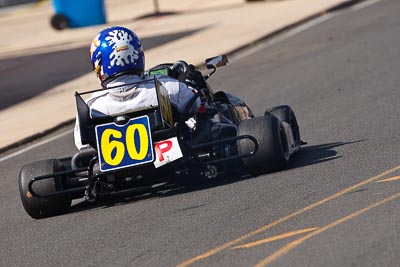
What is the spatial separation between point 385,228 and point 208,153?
9.44ft

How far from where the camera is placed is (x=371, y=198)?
788 cm

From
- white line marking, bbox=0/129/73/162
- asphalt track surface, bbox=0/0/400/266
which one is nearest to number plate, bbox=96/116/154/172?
asphalt track surface, bbox=0/0/400/266

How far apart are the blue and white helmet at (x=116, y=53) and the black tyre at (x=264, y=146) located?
107cm

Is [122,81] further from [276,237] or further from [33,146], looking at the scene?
[33,146]

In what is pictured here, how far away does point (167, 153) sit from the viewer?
30.1 ft

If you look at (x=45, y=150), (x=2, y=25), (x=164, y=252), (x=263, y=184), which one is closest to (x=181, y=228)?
(x=164, y=252)

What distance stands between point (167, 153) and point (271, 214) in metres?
1.46

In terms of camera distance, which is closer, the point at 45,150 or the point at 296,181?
the point at 296,181

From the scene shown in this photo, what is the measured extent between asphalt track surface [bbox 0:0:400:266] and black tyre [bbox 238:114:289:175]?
10cm

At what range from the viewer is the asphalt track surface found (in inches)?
273

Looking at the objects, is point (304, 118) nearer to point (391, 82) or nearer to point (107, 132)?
point (391, 82)

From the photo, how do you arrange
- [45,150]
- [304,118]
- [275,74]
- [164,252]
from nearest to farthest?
[164,252] < [304,118] < [45,150] < [275,74]

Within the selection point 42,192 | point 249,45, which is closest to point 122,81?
point 42,192

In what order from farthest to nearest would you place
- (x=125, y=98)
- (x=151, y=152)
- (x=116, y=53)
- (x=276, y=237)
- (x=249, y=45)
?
(x=249, y=45) → (x=116, y=53) → (x=125, y=98) → (x=151, y=152) → (x=276, y=237)
